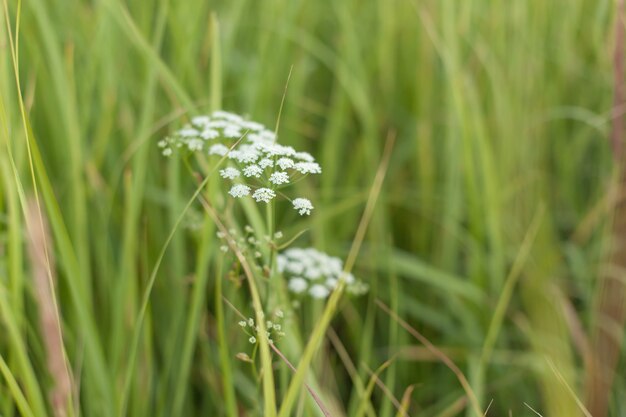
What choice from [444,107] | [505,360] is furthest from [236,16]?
[505,360]

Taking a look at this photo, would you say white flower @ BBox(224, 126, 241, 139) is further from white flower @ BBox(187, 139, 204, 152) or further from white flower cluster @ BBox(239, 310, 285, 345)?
white flower cluster @ BBox(239, 310, 285, 345)

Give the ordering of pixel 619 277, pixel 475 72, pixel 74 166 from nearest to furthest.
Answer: pixel 74 166
pixel 619 277
pixel 475 72

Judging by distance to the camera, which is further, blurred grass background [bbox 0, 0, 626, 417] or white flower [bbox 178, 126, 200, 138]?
blurred grass background [bbox 0, 0, 626, 417]

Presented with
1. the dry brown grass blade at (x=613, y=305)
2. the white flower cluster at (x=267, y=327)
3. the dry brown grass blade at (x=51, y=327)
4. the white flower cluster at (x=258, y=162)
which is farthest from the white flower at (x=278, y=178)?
the dry brown grass blade at (x=613, y=305)

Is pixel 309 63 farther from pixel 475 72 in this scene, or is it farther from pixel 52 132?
pixel 52 132

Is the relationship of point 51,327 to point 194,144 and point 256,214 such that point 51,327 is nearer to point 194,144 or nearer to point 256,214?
point 194,144

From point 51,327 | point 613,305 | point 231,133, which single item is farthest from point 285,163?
point 613,305

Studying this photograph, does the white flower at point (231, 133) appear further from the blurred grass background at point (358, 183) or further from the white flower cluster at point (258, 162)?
the blurred grass background at point (358, 183)

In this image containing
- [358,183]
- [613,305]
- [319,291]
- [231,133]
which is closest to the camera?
[231,133]

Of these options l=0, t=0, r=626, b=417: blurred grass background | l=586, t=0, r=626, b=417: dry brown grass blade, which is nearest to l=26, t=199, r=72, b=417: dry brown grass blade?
l=0, t=0, r=626, b=417: blurred grass background
